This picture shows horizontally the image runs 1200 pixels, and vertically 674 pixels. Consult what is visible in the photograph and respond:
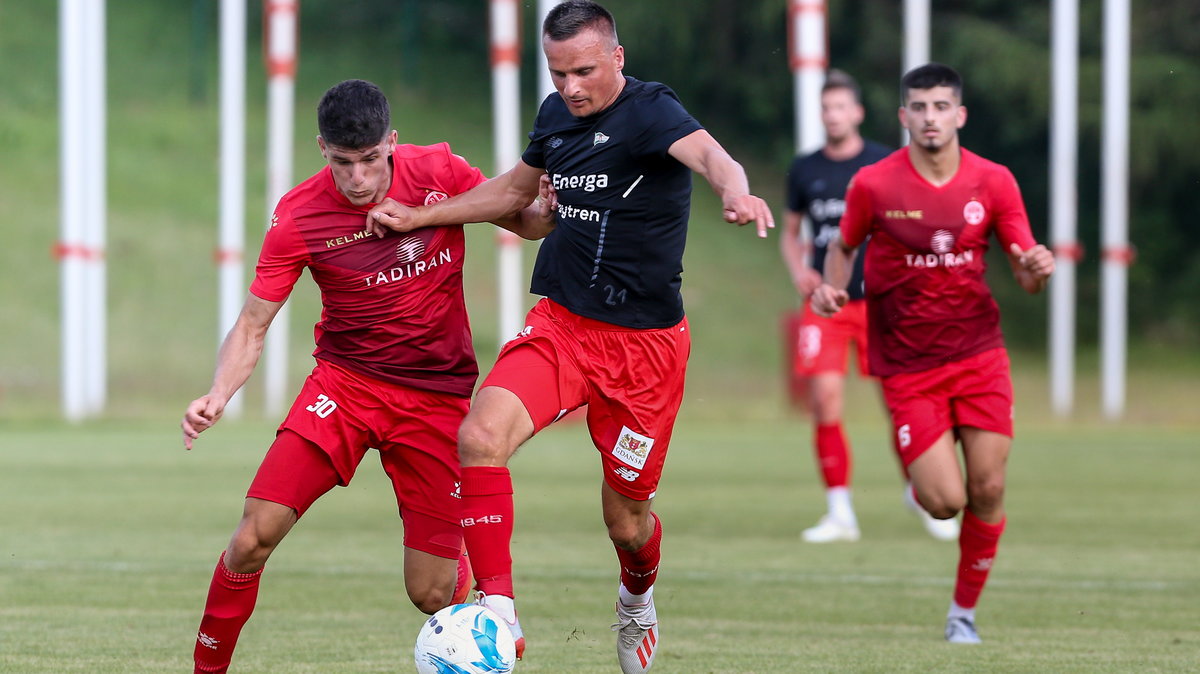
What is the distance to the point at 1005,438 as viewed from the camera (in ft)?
24.0

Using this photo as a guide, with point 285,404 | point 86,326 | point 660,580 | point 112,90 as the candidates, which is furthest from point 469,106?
point 660,580

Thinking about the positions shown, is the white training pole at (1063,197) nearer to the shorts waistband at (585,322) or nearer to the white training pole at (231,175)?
the white training pole at (231,175)

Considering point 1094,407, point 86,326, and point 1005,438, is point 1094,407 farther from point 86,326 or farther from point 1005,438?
point 1005,438

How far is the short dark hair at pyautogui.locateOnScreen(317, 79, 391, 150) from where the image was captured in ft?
18.6

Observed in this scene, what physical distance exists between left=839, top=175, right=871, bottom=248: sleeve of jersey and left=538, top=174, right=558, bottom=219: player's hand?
182cm

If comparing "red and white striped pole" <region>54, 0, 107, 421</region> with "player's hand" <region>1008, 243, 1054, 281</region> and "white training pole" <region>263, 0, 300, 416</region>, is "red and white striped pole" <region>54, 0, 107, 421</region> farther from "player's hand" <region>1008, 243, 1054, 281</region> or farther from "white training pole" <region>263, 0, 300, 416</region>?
"player's hand" <region>1008, 243, 1054, 281</region>

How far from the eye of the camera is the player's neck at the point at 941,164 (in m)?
7.48

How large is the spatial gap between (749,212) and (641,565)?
1.79m

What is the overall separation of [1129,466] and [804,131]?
583 centimetres

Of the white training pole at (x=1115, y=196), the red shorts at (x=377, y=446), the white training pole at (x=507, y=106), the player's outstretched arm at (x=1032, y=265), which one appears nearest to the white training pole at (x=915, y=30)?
the white training pole at (x=1115, y=196)

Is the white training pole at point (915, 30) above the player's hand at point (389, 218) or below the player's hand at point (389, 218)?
above

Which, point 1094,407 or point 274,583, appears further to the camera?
point 1094,407

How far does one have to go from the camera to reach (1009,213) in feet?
23.9

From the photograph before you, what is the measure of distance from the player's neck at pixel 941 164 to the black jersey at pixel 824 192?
128 inches
